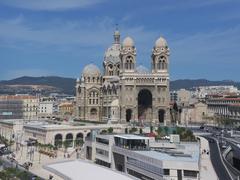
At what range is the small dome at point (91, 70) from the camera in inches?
6216

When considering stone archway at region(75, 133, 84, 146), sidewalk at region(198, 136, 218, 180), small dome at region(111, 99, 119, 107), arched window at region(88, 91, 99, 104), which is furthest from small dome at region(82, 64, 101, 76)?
sidewalk at region(198, 136, 218, 180)

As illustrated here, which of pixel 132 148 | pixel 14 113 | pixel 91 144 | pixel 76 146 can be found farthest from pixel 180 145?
pixel 14 113

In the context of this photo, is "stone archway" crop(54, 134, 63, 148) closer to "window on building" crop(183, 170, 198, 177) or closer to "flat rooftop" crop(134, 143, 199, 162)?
"flat rooftop" crop(134, 143, 199, 162)

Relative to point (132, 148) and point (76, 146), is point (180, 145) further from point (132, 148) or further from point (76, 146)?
point (76, 146)

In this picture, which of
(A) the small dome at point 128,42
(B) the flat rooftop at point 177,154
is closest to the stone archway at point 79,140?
(A) the small dome at point 128,42

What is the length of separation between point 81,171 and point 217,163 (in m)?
22.8

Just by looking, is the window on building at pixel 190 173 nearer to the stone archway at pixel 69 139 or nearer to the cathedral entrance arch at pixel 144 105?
the stone archway at pixel 69 139

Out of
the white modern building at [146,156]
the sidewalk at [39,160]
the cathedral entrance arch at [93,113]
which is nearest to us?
the white modern building at [146,156]

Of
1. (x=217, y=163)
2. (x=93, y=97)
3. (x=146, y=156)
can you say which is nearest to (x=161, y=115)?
(x=93, y=97)

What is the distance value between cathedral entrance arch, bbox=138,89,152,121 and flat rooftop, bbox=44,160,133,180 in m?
65.9

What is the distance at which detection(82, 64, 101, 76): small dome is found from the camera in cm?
15788

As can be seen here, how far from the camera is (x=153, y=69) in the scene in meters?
143

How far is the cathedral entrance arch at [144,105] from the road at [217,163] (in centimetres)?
4196

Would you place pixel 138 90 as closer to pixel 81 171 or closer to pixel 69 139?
pixel 69 139
